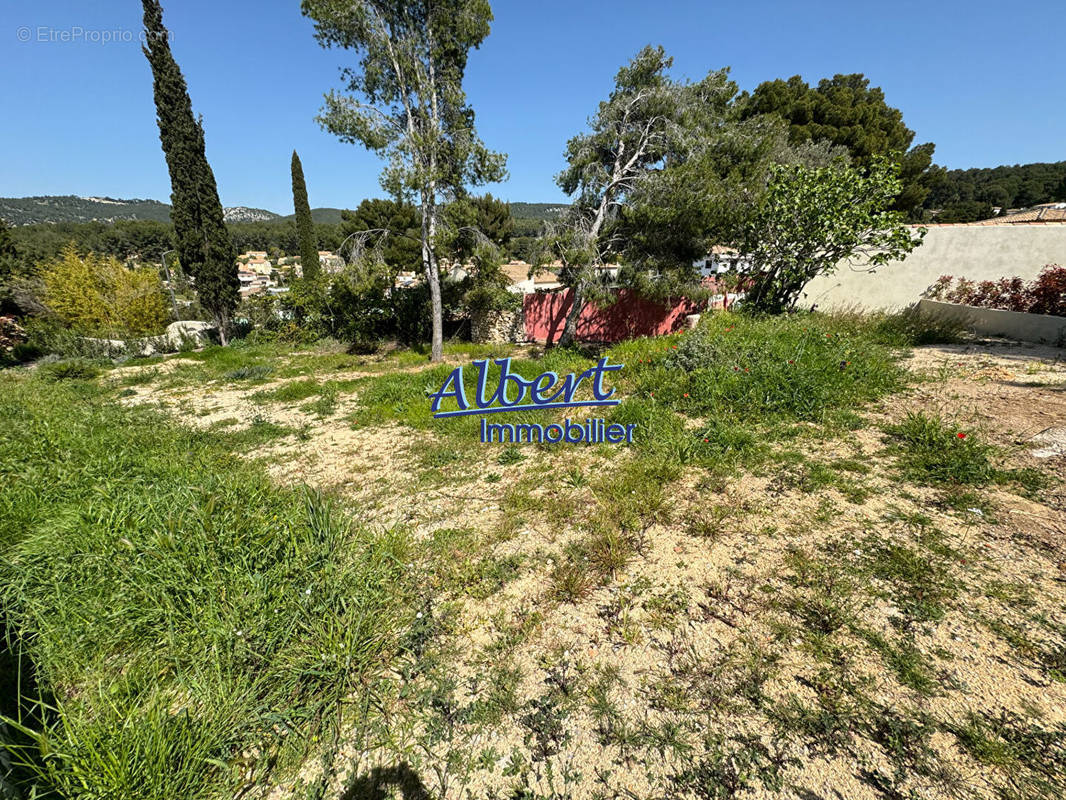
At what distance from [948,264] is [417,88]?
1362cm

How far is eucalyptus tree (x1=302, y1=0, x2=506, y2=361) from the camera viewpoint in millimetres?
8453

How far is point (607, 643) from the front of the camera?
2.38 meters

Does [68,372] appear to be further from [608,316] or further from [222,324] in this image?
[608,316]

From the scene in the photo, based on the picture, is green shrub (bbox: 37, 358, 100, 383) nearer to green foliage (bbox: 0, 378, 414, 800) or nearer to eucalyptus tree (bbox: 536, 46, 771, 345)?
green foliage (bbox: 0, 378, 414, 800)

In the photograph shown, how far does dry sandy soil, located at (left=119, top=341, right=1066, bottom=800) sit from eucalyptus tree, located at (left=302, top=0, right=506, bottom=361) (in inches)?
336

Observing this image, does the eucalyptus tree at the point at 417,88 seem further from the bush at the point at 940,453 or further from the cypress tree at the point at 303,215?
the cypress tree at the point at 303,215

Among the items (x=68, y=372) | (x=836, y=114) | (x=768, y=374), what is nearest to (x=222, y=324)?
(x=68, y=372)

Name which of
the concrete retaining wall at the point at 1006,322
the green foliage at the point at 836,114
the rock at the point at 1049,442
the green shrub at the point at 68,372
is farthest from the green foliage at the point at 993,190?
the green shrub at the point at 68,372

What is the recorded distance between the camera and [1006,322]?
7.10 metres

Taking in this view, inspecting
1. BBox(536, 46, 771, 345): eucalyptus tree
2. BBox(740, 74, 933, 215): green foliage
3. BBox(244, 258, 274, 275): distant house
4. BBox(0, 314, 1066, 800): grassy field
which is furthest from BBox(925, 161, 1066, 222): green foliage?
BBox(244, 258, 274, 275): distant house

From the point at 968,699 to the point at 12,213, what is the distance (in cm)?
14408

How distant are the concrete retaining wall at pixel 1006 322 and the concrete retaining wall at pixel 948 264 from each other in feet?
5.67

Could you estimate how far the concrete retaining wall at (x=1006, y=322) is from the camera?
648 centimetres

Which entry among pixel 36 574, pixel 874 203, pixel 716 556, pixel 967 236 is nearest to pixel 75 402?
pixel 36 574
